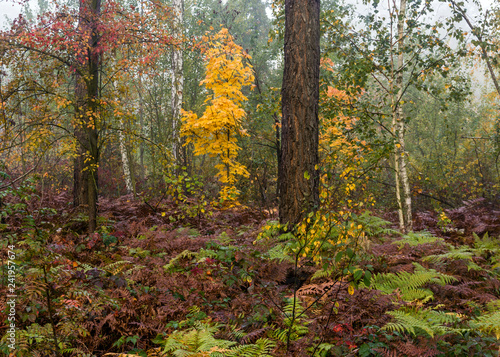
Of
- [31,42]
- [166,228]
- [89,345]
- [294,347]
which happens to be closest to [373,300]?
[294,347]

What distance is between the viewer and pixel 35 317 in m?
2.56

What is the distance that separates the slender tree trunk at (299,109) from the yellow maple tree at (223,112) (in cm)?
320

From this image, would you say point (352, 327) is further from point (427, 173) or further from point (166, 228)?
point (427, 173)

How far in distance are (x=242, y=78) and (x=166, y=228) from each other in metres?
4.47

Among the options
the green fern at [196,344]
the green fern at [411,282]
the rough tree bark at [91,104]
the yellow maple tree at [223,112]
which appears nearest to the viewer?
the green fern at [196,344]

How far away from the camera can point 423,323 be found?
2432 mm

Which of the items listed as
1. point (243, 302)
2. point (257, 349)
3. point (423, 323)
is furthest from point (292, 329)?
point (423, 323)

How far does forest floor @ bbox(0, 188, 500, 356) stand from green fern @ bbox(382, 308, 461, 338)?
0.01 meters

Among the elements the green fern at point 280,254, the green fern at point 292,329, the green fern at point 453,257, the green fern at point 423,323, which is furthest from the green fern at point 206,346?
the green fern at point 453,257

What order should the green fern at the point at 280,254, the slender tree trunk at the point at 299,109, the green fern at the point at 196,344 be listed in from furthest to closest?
the slender tree trunk at the point at 299,109
the green fern at the point at 280,254
the green fern at the point at 196,344

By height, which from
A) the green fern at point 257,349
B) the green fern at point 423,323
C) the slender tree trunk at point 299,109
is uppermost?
the slender tree trunk at point 299,109

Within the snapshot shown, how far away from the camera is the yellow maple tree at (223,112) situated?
7809 millimetres

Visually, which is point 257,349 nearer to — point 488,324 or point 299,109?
point 488,324

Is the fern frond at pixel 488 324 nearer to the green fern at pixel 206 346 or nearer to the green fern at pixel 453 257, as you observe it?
the green fern at pixel 453 257
